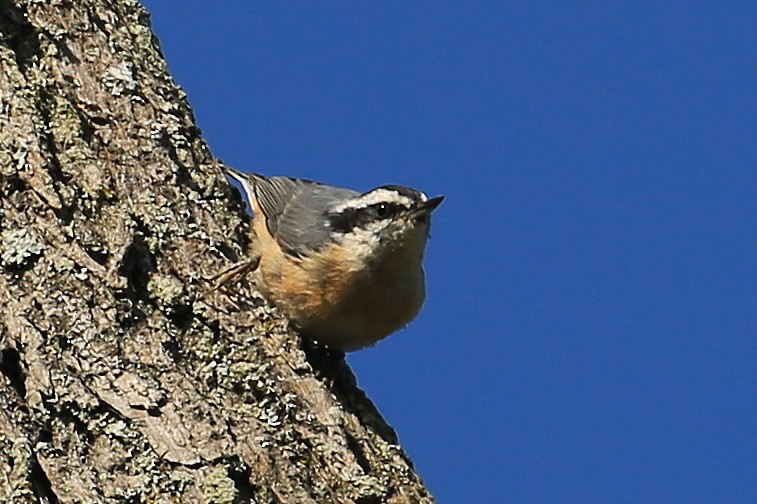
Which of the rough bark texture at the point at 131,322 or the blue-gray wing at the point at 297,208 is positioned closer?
the rough bark texture at the point at 131,322

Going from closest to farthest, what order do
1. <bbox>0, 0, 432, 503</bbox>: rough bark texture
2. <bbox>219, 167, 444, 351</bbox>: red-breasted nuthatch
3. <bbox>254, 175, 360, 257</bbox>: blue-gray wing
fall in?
<bbox>0, 0, 432, 503</bbox>: rough bark texture < <bbox>219, 167, 444, 351</bbox>: red-breasted nuthatch < <bbox>254, 175, 360, 257</bbox>: blue-gray wing

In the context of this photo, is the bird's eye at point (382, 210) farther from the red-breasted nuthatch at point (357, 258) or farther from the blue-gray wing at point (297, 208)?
the blue-gray wing at point (297, 208)

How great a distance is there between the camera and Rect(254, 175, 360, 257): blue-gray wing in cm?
516

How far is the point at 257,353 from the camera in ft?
13.3

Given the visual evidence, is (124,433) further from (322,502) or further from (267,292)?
(267,292)

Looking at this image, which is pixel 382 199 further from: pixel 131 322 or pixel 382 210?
pixel 131 322

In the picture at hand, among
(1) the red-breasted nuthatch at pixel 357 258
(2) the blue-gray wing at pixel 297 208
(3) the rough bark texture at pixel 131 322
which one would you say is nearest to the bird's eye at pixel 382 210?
(1) the red-breasted nuthatch at pixel 357 258

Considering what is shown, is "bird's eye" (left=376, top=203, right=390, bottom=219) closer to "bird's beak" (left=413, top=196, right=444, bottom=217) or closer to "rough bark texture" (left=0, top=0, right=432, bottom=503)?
"bird's beak" (left=413, top=196, right=444, bottom=217)

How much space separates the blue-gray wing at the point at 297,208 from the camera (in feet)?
16.9

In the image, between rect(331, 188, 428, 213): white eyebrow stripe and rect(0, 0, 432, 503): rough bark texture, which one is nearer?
rect(0, 0, 432, 503): rough bark texture

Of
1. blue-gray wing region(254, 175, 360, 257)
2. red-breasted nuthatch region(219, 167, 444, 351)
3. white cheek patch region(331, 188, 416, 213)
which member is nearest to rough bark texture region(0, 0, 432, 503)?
red-breasted nuthatch region(219, 167, 444, 351)

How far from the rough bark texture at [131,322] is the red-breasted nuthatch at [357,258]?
0.37 metres

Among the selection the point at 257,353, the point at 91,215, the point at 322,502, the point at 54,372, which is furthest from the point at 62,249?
the point at 322,502

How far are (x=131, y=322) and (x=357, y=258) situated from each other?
1568 mm
